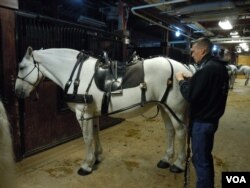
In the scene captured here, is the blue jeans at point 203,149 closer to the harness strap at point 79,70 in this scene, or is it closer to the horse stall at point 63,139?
the horse stall at point 63,139

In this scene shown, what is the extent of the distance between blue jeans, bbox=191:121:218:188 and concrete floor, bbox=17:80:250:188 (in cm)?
51

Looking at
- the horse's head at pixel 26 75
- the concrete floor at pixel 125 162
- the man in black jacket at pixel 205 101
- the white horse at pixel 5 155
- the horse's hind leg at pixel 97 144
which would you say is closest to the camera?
the white horse at pixel 5 155

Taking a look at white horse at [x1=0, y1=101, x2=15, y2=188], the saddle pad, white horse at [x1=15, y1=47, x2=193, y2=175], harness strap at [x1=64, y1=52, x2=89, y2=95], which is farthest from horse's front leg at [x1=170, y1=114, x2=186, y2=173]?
white horse at [x1=0, y1=101, x2=15, y2=188]

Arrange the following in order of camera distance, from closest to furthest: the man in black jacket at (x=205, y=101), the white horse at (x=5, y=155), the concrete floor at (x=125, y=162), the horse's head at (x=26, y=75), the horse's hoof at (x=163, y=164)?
the white horse at (x=5, y=155) < the man in black jacket at (x=205, y=101) < the concrete floor at (x=125, y=162) < the horse's head at (x=26, y=75) < the horse's hoof at (x=163, y=164)

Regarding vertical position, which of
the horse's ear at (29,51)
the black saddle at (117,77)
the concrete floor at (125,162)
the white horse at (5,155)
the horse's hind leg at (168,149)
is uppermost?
the horse's ear at (29,51)

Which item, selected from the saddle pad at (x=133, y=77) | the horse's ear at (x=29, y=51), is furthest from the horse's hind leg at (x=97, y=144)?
the horse's ear at (x=29, y=51)

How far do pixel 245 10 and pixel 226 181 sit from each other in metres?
2.89

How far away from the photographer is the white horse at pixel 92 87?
2.21 m

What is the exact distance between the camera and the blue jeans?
63.1 inches

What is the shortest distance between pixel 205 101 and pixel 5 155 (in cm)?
126

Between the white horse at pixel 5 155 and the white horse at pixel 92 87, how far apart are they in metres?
1.36

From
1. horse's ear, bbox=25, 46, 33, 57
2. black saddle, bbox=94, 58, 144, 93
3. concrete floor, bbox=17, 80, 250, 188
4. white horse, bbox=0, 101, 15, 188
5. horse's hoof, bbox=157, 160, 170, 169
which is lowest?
concrete floor, bbox=17, 80, 250, 188

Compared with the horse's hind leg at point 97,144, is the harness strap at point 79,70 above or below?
above

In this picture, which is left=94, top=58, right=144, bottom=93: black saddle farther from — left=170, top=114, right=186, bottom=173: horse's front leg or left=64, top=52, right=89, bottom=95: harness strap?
left=170, top=114, right=186, bottom=173: horse's front leg
